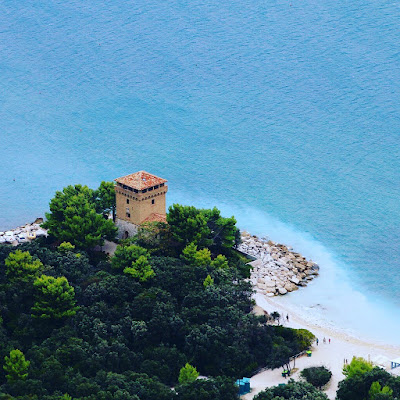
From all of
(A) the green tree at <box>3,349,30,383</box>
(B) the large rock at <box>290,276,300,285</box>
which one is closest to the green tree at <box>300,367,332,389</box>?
(B) the large rock at <box>290,276,300,285</box>

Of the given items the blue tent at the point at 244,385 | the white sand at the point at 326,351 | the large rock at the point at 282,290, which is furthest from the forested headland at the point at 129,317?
the large rock at the point at 282,290

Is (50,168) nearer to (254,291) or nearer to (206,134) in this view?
(206,134)

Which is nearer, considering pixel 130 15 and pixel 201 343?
pixel 201 343

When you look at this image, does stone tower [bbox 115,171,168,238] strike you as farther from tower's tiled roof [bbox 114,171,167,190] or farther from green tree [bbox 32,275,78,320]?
green tree [bbox 32,275,78,320]

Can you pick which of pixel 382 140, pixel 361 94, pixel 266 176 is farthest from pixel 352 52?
pixel 266 176

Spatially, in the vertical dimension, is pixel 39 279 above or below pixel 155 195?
below

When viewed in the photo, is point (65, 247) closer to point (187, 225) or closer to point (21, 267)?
point (21, 267)

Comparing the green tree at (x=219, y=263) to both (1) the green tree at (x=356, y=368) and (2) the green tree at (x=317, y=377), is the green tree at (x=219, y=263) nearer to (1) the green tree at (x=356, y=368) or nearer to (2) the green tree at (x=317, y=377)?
(2) the green tree at (x=317, y=377)

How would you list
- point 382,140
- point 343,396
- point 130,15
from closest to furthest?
point 343,396
point 382,140
point 130,15
